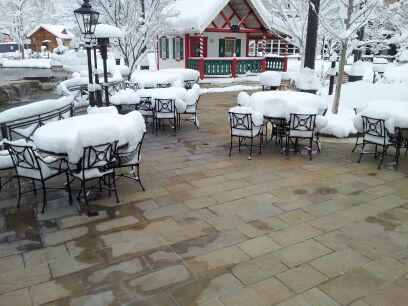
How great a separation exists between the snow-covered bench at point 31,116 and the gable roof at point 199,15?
12.9 metres

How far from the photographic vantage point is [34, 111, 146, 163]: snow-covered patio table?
16.2 feet

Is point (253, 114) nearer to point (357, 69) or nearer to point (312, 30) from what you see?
point (312, 30)

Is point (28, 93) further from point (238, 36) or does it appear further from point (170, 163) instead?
point (170, 163)

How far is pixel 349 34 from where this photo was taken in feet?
30.6

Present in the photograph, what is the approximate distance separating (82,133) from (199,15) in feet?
55.2

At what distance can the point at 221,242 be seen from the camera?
434cm

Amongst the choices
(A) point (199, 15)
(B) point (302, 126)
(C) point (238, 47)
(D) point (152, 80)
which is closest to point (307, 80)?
(B) point (302, 126)

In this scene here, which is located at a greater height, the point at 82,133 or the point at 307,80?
the point at 307,80

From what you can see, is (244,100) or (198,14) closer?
(244,100)

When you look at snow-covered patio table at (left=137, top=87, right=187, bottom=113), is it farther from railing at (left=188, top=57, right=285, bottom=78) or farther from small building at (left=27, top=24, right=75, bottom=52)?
small building at (left=27, top=24, right=75, bottom=52)

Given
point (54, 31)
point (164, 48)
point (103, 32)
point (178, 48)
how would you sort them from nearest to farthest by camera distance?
point (103, 32) < point (178, 48) < point (164, 48) < point (54, 31)

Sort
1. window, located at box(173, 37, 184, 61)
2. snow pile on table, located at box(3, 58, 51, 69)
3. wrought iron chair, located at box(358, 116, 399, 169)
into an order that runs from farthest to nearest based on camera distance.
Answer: snow pile on table, located at box(3, 58, 51, 69), window, located at box(173, 37, 184, 61), wrought iron chair, located at box(358, 116, 399, 169)

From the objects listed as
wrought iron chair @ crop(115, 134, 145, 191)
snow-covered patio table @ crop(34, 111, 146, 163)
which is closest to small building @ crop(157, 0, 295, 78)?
snow-covered patio table @ crop(34, 111, 146, 163)

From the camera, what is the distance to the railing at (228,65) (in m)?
21.2
